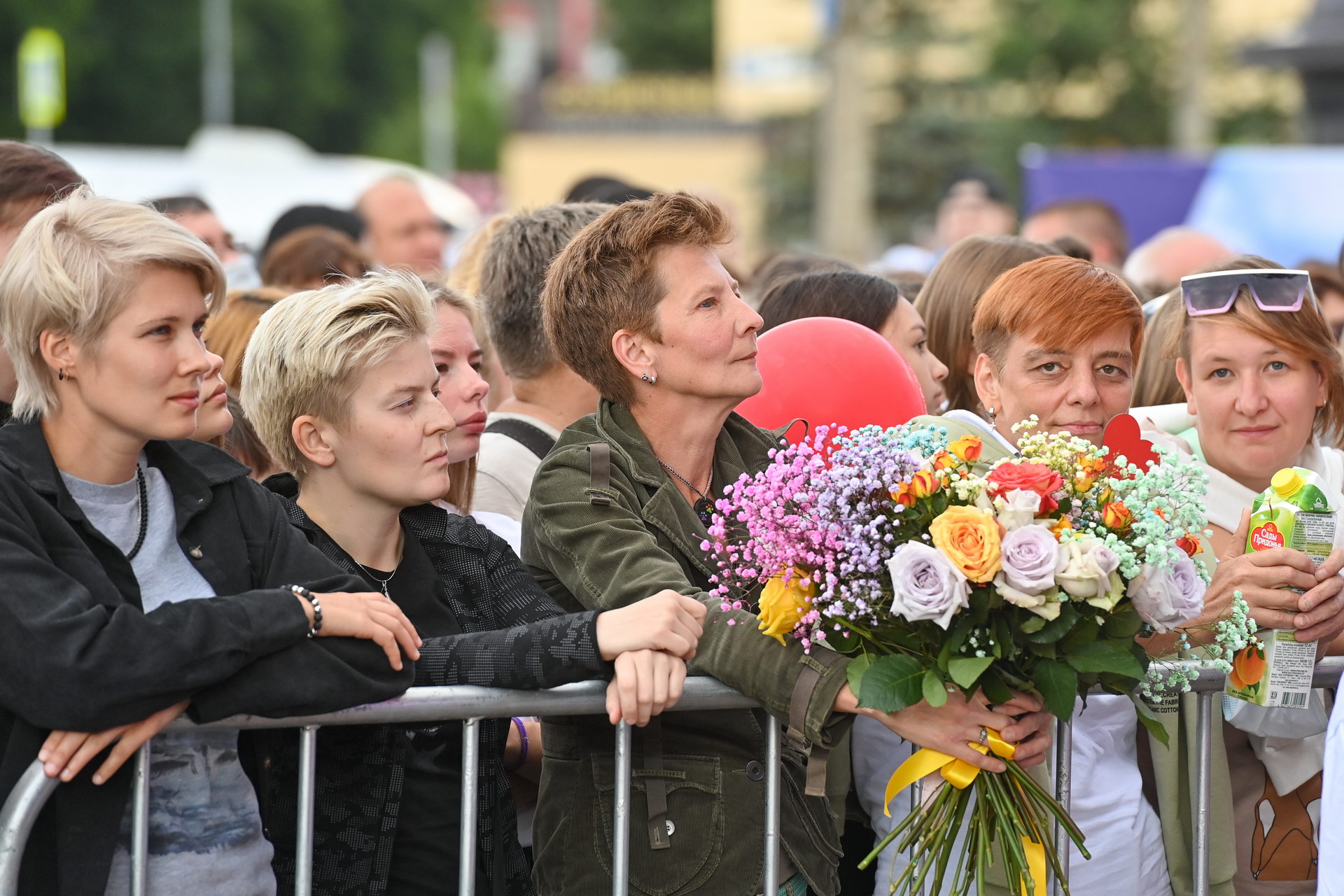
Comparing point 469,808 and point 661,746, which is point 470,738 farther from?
point 661,746

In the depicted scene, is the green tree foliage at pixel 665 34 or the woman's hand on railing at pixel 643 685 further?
the green tree foliage at pixel 665 34

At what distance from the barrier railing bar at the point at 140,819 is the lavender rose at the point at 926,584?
1279 millimetres

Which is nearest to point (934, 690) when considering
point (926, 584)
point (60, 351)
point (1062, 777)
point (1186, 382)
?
point (926, 584)

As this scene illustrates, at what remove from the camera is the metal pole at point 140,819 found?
2.63m

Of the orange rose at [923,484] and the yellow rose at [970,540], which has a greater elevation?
the orange rose at [923,484]

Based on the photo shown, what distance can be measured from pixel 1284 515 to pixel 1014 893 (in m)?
0.99

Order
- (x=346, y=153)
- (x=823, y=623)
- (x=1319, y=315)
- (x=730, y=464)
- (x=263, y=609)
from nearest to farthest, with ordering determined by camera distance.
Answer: (x=263, y=609), (x=823, y=623), (x=730, y=464), (x=1319, y=315), (x=346, y=153)

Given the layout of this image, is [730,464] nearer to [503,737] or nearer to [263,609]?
[503,737]

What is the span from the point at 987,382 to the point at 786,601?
125 centimetres

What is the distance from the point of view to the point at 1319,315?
155 inches

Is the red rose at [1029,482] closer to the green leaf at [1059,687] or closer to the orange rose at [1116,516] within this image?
the orange rose at [1116,516]

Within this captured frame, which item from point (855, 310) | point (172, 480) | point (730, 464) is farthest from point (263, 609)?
point (855, 310)

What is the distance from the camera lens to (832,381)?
3885 millimetres

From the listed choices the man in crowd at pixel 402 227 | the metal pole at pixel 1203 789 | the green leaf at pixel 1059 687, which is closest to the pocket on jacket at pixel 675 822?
the green leaf at pixel 1059 687
